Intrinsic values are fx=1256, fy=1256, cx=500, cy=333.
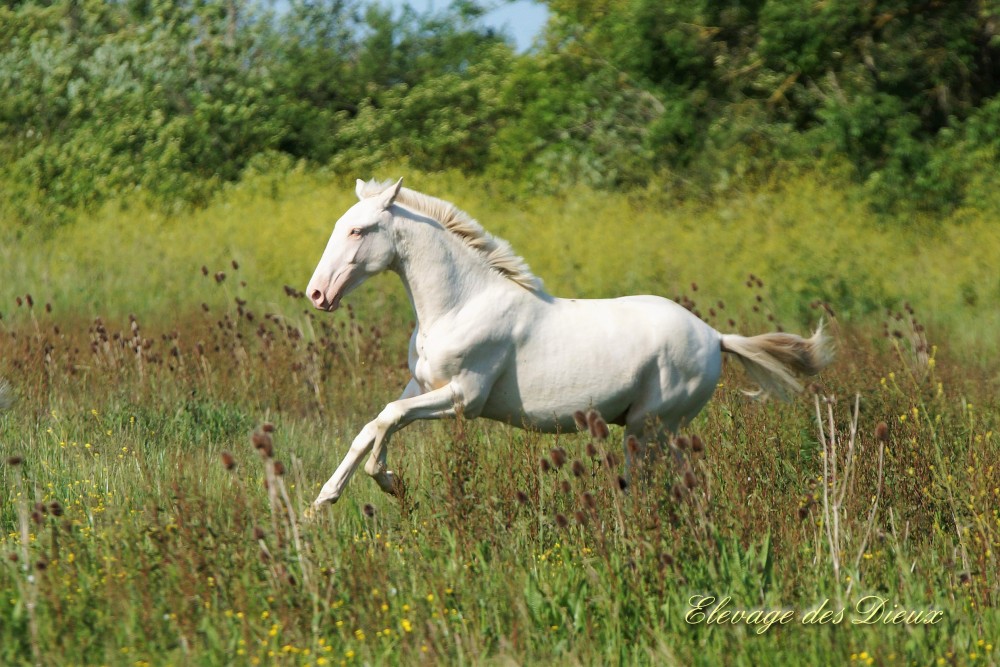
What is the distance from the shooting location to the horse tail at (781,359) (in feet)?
21.2

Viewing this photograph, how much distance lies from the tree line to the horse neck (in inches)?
455

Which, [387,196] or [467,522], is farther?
[387,196]

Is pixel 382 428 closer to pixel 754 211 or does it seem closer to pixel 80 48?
pixel 754 211

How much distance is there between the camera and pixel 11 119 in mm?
19000

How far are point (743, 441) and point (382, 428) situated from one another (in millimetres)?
2164

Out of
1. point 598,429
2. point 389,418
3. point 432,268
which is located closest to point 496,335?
point 432,268

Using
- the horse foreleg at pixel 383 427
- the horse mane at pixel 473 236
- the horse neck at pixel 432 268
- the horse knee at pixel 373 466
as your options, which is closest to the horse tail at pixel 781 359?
the horse mane at pixel 473 236

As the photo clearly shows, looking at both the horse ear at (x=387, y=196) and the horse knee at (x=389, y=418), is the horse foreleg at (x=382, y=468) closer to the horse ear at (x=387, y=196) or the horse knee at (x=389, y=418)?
the horse knee at (x=389, y=418)

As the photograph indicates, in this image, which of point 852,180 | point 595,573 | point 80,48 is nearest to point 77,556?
point 595,573

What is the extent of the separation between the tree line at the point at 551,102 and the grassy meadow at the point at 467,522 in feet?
24.3

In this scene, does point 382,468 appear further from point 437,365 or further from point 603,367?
point 603,367

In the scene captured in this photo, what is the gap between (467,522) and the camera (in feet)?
16.2

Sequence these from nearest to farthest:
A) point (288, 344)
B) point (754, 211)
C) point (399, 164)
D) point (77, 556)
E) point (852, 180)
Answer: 1. point (77, 556)
2. point (288, 344)
3. point (754, 211)
4. point (852, 180)
5. point (399, 164)

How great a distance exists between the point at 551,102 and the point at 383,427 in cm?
1607
